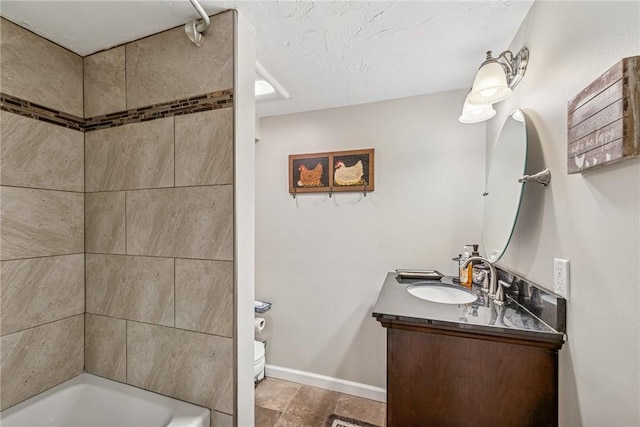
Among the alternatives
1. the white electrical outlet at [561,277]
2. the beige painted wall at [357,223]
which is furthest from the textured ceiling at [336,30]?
the white electrical outlet at [561,277]

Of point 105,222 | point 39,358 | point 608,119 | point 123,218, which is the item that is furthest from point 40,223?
point 608,119

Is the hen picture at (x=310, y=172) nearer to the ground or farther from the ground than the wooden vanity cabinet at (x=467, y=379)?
farther from the ground

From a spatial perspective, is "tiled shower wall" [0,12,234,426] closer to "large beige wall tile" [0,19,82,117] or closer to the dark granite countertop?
"large beige wall tile" [0,19,82,117]

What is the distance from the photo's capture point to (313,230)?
235 cm

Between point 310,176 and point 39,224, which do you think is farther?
point 310,176

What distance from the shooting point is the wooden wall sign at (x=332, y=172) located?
219cm

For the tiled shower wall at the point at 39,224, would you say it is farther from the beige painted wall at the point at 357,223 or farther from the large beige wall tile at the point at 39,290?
the beige painted wall at the point at 357,223

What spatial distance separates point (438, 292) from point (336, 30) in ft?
5.30

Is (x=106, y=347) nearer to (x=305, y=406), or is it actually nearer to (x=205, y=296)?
(x=205, y=296)

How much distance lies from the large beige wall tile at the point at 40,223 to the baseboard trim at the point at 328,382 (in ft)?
5.92

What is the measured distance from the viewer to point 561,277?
979 mm

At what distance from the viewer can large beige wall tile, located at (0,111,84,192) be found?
124cm

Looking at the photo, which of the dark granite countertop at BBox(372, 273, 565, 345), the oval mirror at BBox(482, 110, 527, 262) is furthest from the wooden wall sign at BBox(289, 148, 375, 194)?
the dark granite countertop at BBox(372, 273, 565, 345)

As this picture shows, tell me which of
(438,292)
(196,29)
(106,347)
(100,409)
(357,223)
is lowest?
(100,409)
